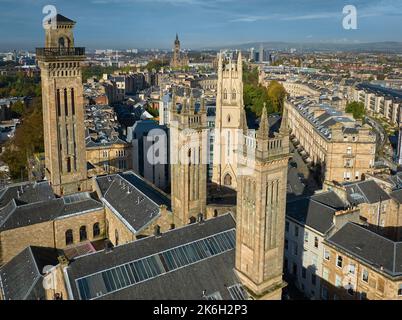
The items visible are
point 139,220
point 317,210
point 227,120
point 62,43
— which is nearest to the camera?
point 139,220

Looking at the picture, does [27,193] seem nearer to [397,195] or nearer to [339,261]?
[339,261]

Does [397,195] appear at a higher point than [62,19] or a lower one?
lower

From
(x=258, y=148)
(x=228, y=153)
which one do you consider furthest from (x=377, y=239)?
(x=228, y=153)

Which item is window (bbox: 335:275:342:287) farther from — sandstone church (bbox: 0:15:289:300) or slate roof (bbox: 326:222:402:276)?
sandstone church (bbox: 0:15:289:300)

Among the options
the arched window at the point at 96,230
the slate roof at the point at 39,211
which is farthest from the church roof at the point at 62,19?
the arched window at the point at 96,230

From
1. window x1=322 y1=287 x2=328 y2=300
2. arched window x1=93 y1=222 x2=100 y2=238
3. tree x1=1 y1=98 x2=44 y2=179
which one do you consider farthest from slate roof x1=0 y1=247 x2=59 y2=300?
tree x1=1 y1=98 x2=44 y2=179

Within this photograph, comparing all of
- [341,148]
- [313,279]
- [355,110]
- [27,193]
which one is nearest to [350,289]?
[313,279]

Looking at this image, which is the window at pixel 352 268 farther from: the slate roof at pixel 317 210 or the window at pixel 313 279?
the window at pixel 313 279
